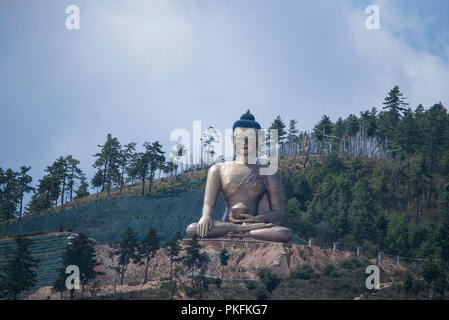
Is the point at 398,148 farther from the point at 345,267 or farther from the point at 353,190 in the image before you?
the point at 345,267

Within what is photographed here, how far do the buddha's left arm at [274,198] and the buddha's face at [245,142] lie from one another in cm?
114

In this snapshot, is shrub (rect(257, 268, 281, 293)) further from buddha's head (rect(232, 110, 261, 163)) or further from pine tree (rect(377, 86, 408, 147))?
pine tree (rect(377, 86, 408, 147))

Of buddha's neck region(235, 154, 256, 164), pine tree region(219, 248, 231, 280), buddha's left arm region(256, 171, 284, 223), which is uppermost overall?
buddha's neck region(235, 154, 256, 164)

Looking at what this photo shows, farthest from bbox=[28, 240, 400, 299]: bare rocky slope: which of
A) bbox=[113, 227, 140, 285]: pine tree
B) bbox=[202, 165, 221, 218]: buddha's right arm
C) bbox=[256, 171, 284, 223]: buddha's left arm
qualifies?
bbox=[202, 165, 221, 218]: buddha's right arm

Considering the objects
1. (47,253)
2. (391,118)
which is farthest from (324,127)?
(47,253)

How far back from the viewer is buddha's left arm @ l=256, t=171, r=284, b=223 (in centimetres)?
2512

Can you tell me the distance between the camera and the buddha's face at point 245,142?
83.7 feet

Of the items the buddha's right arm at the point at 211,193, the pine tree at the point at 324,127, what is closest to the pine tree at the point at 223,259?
the buddha's right arm at the point at 211,193

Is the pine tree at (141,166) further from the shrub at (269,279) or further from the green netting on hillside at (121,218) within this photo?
the shrub at (269,279)

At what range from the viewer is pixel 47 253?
3069 centimetres

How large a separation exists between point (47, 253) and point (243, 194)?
35.0 feet

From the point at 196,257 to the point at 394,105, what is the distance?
39.3 metres

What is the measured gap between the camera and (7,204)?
148 ft
